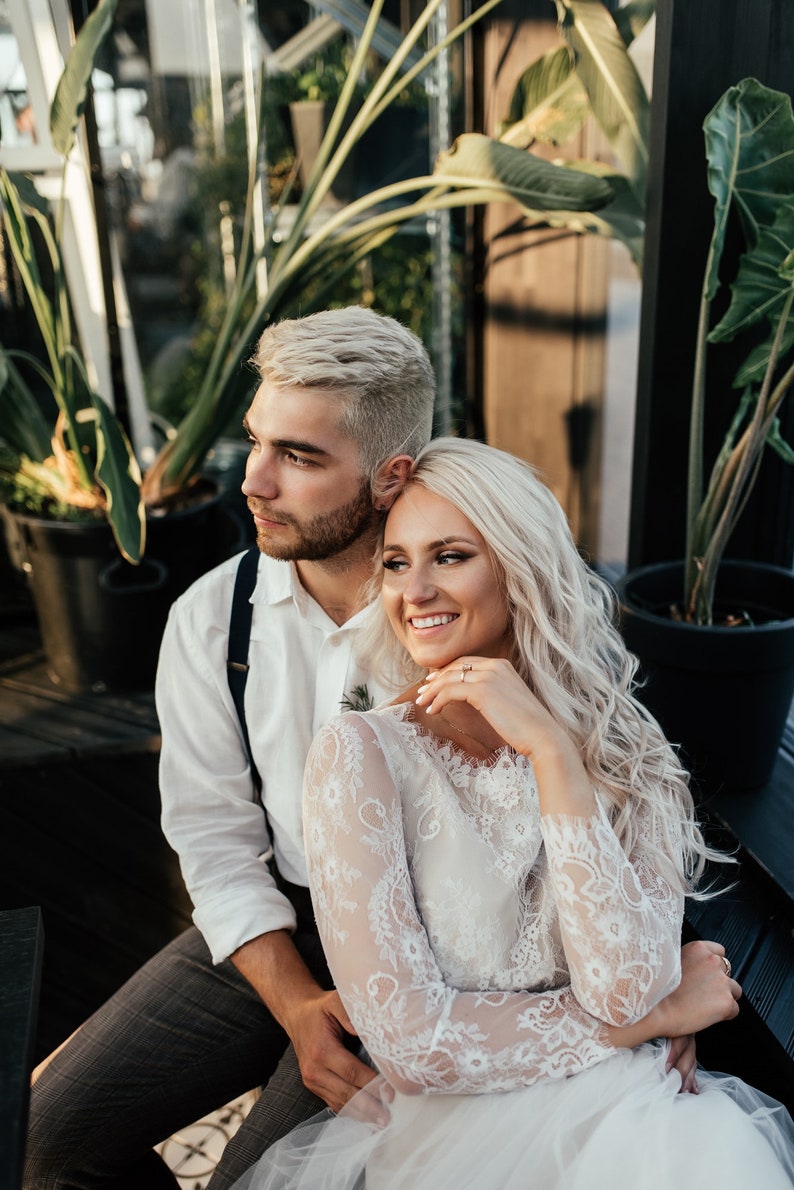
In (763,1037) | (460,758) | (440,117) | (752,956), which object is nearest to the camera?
(460,758)

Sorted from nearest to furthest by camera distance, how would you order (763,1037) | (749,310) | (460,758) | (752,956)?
(460,758) < (763,1037) < (752,956) < (749,310)

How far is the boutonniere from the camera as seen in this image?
4.89 ft

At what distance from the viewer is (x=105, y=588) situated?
2.36m

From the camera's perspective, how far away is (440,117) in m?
3.49

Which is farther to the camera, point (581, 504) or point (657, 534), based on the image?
point (581, 504)

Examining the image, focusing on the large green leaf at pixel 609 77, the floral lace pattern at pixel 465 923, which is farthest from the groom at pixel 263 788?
the large green leaf at pixel 609 77

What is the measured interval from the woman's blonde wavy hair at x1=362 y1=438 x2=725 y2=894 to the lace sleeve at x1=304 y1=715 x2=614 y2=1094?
9.5 inches

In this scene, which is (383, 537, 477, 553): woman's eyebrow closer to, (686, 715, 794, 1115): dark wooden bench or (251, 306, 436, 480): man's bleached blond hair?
(251, 306, 436, 480): man's bleached blond hair

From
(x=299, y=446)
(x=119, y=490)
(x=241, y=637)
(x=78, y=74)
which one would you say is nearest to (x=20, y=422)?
(x=119, y=490)

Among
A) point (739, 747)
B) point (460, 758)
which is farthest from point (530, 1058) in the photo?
point (739, 747)

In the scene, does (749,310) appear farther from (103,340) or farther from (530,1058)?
(103,340)

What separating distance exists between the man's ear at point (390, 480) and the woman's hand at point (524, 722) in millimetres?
259

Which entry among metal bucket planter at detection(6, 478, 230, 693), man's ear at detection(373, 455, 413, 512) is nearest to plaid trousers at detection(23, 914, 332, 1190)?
man's ear at detection(373, 455, 413, 512)

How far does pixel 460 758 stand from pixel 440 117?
2884mm
